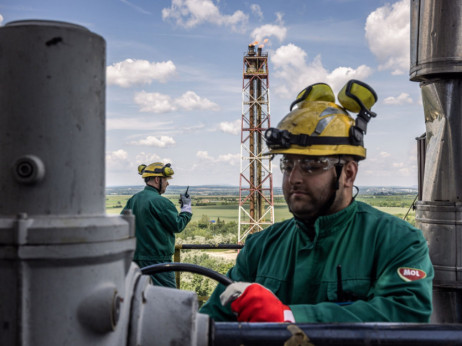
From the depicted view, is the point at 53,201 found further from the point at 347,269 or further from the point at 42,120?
the point at 347,269

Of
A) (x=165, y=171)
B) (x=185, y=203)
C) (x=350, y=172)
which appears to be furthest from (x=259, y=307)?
(x=185, y=203)

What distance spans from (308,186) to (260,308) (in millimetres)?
800

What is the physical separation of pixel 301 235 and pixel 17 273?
1563mm

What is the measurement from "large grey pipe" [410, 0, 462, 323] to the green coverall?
300cm

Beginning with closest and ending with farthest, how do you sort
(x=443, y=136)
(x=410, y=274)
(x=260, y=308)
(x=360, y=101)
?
1. (x=260, y=308)
2. (x=410, y=274)
3. (x=360, y=101)
4. (x=443, y=136)

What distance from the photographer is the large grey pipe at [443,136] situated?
4.24m

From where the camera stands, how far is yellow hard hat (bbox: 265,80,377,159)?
214cm

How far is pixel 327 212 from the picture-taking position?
7.26ft

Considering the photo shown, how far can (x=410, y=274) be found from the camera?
1.82 metres

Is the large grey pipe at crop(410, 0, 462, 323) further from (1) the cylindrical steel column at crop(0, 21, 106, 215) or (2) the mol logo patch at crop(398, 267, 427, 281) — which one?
(1) the cylindrical steel column at crop(0, 21, 106, 215)

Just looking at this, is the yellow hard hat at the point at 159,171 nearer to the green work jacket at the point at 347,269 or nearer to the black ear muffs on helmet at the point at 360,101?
the green work jacket at the point at 347,269

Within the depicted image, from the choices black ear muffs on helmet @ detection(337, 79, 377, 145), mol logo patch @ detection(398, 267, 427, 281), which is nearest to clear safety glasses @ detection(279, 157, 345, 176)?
black ear muffs on helmet @ detection(337, 79, 377, 145)

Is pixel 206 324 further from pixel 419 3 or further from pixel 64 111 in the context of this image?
pixel 419 3

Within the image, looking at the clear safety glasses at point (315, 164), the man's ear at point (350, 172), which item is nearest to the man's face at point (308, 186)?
the clear safety glasses at point (315, 164)
